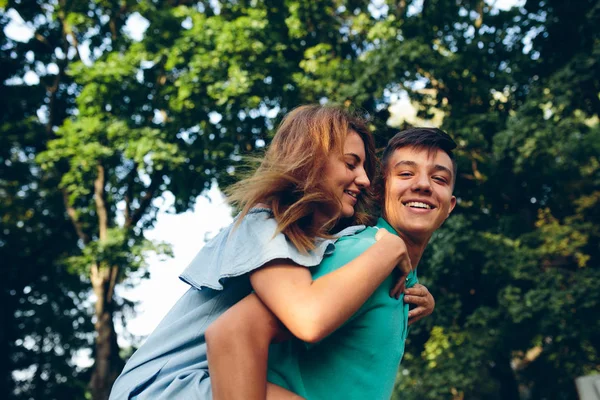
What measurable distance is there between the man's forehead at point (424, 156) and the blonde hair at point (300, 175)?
37 centimetres

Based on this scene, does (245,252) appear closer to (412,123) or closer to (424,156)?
(424,156)

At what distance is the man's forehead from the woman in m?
0.45

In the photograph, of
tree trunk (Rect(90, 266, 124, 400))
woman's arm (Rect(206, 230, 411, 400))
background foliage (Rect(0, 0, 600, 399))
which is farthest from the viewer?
tree trunk (Rect(90, 266, 124, 400))

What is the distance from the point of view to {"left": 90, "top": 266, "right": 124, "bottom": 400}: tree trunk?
47.6ft

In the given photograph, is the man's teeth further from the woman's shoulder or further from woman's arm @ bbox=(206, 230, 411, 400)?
woman's arm @ bbox=(206, 230, 411, 400)

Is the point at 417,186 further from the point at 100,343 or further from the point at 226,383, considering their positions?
the point at 100,343

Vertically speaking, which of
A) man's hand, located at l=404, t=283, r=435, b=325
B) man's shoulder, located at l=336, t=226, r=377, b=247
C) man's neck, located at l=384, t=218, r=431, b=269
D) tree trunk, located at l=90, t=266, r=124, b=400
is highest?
man's shoulder, located at l=336, t=226, r=377, b=247

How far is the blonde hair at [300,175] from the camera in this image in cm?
184

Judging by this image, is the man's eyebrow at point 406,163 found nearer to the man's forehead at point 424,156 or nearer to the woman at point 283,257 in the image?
the man's forehead at point 424,156

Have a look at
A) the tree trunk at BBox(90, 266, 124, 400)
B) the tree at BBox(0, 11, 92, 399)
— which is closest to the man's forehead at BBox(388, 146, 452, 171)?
the tree trunk at BBox(90, 266, 124, 400)

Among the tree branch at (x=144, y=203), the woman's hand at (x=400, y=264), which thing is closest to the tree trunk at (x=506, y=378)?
the tree branch at (x=144, y=203)

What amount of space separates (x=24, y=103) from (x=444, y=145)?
53.5 ft

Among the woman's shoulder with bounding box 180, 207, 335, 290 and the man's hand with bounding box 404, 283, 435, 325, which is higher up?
the woman's shoulder with bounding box 180, 207, 335, 290

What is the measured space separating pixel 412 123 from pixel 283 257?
13751 mm
